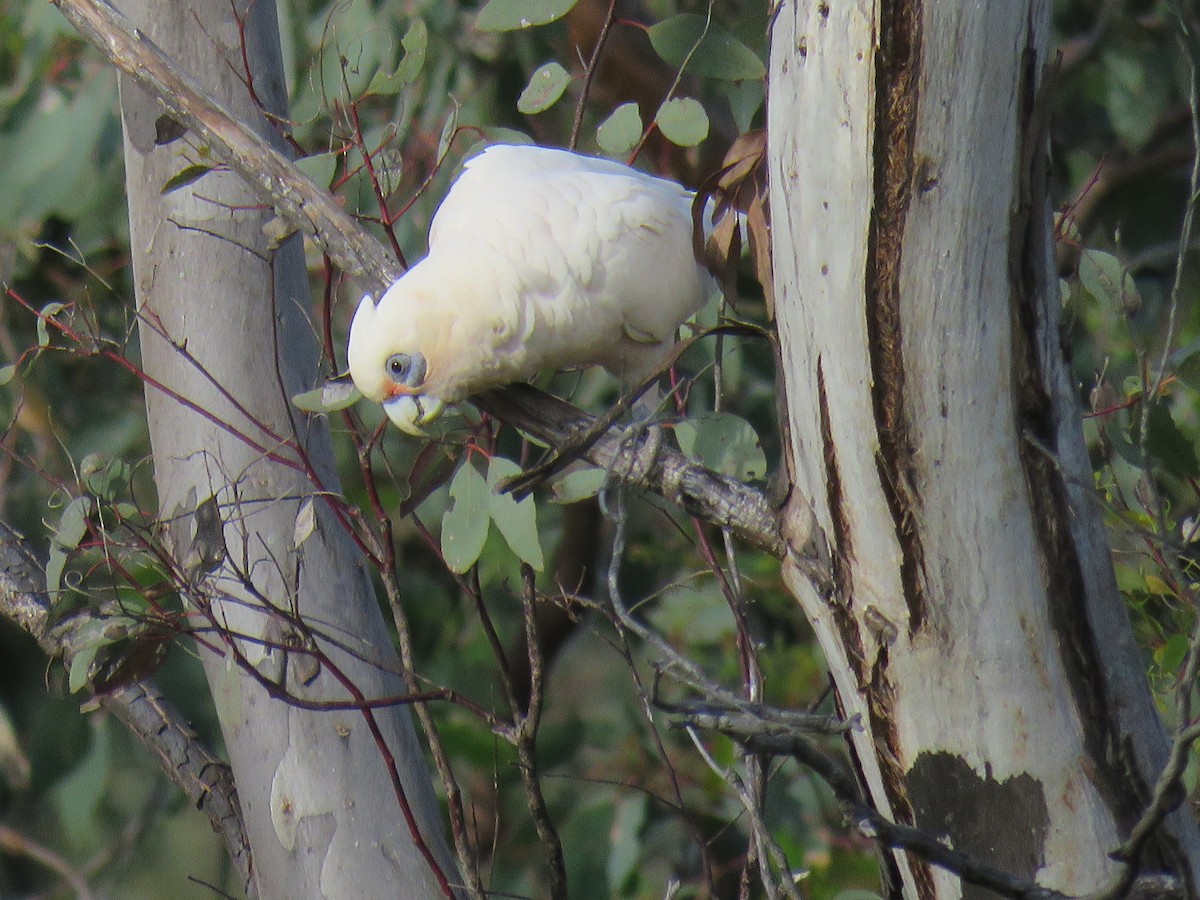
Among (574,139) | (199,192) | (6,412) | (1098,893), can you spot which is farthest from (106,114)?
(1098,893)

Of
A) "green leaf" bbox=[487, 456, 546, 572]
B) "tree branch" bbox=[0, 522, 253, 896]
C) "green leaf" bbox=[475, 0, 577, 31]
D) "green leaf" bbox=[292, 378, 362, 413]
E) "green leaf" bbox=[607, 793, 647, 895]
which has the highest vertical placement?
"green leaf" bbox=[475, 0, 577, 31]

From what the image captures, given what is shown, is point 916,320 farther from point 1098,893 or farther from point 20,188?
point 20,188

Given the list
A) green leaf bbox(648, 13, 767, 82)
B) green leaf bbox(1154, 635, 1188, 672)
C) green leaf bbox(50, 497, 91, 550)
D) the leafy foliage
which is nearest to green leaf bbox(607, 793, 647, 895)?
the leafy foliage

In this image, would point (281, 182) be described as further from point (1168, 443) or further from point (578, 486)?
point (1168, 443)

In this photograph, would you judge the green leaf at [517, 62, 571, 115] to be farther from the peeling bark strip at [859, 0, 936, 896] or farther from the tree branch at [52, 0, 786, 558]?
the peeling bark strip at [859, 0, 936, 896]

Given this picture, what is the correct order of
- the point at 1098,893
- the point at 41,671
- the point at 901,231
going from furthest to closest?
the point at 41,671 < the point at 901,231 < the point at 1098,893

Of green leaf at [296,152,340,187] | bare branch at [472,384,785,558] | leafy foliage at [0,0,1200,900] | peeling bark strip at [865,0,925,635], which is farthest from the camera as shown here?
leafy foliage at [0,0,1200,900]

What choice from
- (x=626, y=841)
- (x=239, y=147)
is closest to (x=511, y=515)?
(x=239, y=147)
